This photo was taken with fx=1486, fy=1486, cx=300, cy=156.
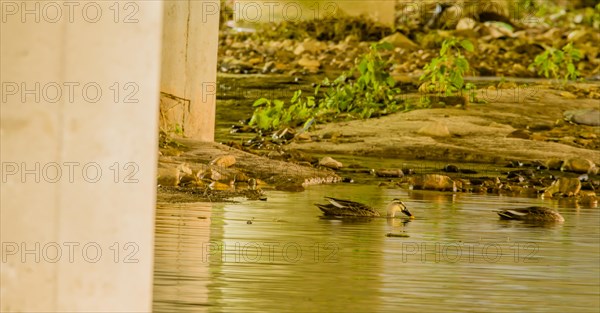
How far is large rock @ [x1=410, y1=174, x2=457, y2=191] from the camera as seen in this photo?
8695 mm

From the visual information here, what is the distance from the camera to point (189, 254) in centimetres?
555

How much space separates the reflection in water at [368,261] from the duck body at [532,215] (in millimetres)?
66

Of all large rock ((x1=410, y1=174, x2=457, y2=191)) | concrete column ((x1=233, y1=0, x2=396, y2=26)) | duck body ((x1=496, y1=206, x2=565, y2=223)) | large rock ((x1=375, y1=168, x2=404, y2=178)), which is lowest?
duck body ((x1=496, y1=206, x2=565, y2=223))

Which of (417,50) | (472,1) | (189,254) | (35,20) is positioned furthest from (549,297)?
(472,1)

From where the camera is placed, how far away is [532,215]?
7.27m

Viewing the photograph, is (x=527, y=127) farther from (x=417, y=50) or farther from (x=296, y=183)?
(x=417, y=50)

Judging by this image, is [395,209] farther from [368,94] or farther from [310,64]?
[310,64]

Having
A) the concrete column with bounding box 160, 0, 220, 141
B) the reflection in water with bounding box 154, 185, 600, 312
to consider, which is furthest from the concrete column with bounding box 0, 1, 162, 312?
the concrete column with bounding box 160, 0, 220, 141

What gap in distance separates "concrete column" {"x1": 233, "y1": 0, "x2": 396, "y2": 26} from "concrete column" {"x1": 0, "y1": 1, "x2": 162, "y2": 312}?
16512 mm

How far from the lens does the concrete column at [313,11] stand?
788 inches

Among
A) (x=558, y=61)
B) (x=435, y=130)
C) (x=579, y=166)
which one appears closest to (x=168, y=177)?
(x=579, y=166)

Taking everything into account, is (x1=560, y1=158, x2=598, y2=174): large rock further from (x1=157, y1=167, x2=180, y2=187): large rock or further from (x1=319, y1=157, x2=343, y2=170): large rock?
(x1=157, y1=167, x2=180, y2=187): large rock

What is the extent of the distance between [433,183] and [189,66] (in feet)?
6.56

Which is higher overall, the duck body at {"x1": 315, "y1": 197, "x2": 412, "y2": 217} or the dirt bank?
the dirt bank
